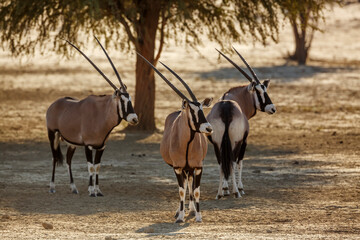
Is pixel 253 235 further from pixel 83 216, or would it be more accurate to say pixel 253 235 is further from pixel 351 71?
pixel 351 71

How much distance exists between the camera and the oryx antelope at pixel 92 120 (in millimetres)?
10500

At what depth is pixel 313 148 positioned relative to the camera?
50.7ft

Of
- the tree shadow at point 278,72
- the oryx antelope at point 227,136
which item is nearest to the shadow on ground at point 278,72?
the tree shadow at point 278,72

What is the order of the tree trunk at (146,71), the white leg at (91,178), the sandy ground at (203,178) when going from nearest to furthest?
the sandy ground at (203,178)
the white leg at (91,178)
the tree trunk at (146,71)

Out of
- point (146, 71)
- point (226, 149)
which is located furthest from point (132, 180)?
point (146, 71)

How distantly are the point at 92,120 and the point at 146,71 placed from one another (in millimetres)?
7330

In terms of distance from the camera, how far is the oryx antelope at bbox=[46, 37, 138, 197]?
34.4ft

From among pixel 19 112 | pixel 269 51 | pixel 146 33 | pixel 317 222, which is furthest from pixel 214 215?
pixel 269 51

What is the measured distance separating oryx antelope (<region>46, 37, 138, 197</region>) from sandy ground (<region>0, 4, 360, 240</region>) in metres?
0.47

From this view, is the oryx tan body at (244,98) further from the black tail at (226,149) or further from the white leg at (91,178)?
the white leg at (91,178)

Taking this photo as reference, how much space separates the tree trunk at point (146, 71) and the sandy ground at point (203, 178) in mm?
488

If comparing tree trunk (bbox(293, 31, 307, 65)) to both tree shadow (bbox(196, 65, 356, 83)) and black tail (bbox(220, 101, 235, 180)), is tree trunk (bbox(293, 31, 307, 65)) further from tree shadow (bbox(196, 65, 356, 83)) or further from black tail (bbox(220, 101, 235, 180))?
black tail (bbox(220, 101, 235, 180))

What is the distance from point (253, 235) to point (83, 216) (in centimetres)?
229

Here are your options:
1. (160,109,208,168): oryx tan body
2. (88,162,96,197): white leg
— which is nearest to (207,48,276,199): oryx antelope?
(160,109,208,168): oryx tan body
